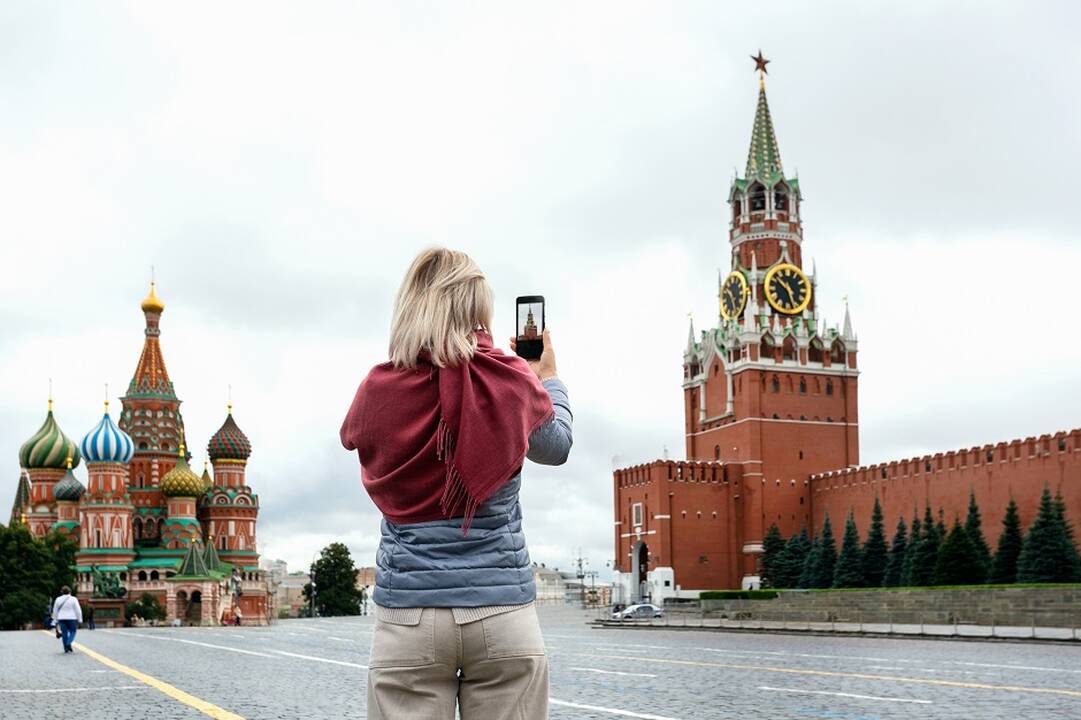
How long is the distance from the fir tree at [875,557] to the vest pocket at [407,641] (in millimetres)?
53079

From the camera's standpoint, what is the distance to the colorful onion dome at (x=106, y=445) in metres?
73.4

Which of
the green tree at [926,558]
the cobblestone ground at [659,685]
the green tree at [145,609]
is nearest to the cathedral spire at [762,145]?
the green tree at [926,558]

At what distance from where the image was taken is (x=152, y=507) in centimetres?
7712

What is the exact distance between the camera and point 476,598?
2621mm

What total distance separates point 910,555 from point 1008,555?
6.42 metres

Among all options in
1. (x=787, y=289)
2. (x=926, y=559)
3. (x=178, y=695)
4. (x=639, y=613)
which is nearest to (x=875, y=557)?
(x=926, y=559)

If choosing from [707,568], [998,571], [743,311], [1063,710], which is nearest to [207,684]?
[1063,710]

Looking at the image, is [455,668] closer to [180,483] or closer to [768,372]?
[768,372]

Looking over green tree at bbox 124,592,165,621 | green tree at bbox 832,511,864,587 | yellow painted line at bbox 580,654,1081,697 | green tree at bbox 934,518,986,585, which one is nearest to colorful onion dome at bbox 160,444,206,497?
green tree at bbox 124,592,165,621

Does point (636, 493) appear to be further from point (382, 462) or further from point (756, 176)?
point (382, 462)

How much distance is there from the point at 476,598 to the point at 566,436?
1.33ft

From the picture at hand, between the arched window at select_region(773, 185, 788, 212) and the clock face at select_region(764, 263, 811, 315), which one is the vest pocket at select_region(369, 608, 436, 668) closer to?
the clock face at select_region(764, 263, 811, 315)

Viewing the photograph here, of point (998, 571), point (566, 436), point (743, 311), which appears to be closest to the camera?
point (566, 436)

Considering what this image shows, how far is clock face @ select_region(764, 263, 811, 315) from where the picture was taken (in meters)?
73.8
